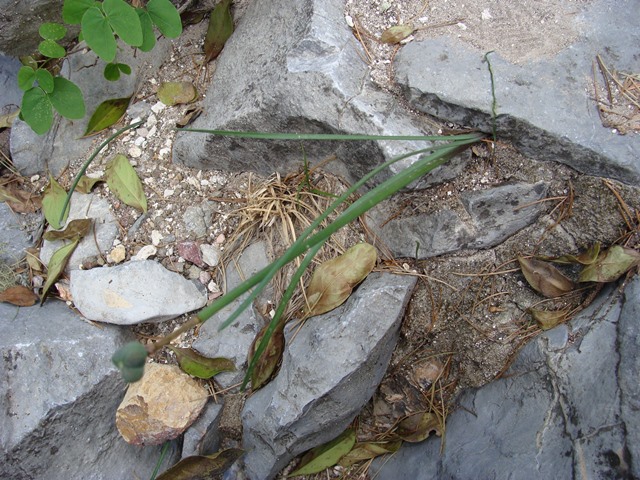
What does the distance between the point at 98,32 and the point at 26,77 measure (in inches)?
13.7

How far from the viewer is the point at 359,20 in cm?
203

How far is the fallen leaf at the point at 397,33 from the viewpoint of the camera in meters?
1.96

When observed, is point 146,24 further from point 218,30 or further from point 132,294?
point 132,294

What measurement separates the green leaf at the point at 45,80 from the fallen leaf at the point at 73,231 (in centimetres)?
48

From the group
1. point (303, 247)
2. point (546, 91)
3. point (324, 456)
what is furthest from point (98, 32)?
point (324, 456)

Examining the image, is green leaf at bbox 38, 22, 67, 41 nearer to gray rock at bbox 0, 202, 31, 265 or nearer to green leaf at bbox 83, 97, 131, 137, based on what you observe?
green leaf at bbox 83, 97, 131, 137

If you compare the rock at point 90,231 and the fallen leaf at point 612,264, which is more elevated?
the rock at point 90,231

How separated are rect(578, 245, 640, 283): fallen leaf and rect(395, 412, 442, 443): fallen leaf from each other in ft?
2.33

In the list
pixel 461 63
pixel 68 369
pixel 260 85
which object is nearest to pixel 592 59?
pixel 461 63

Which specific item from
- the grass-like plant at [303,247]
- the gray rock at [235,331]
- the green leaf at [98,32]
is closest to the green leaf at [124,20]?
the green leaf at [98,32]

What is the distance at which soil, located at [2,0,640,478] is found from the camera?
180cm

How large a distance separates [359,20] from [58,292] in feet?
4.89

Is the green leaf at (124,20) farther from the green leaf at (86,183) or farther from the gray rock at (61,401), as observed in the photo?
the gray rock at (61,401)

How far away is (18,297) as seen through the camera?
2074 millimetres
